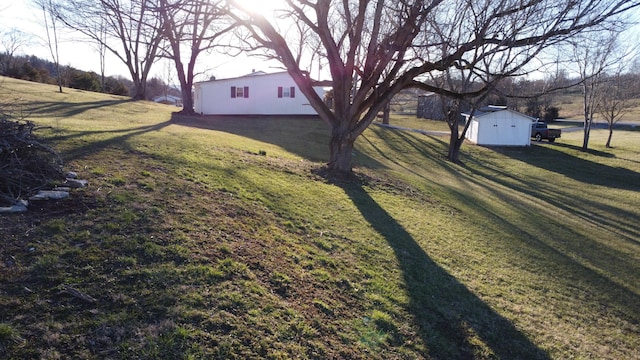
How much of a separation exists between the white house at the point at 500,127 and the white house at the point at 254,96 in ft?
45.3

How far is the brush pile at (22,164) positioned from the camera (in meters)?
4.65

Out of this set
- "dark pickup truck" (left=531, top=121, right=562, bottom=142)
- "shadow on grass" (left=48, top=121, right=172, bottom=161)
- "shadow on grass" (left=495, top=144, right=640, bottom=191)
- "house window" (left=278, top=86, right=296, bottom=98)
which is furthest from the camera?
"dark pickup truck" (left=531, top=121, right=562, bottom=142)

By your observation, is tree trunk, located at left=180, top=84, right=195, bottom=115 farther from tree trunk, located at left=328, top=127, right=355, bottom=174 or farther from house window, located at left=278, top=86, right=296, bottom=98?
tree trunk, located at left=328, top=127, right=355, bottom=174

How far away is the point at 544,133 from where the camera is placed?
36125mm

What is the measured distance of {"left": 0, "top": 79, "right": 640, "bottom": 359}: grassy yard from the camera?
3.16m

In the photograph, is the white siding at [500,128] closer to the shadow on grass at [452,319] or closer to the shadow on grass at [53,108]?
the shadow on grass at [53,108]

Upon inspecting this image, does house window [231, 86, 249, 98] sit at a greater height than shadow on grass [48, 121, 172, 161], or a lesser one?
greater

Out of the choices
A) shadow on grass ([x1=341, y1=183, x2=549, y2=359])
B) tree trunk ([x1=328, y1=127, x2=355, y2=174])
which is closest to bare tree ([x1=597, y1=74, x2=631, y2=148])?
tree trunk ([x1=328, y1=127, x2=355, y2=174])

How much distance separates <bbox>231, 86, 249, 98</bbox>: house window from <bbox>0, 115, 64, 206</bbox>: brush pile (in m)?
25.6

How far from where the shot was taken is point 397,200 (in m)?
9.76

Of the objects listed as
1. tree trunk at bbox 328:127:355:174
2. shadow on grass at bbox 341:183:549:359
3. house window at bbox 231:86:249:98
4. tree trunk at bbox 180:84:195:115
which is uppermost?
house window at bbox 231:86:249:98

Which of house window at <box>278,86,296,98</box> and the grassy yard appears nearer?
the grassy yard

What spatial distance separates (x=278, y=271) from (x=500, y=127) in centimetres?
3172

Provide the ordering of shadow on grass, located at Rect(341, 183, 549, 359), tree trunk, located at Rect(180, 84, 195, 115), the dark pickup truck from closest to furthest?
shadow on grass, located at Rect(341, 183, 549, 359)
tree trunk, located at Rect(180, 84, 195, 115)
the dark pickup truck
